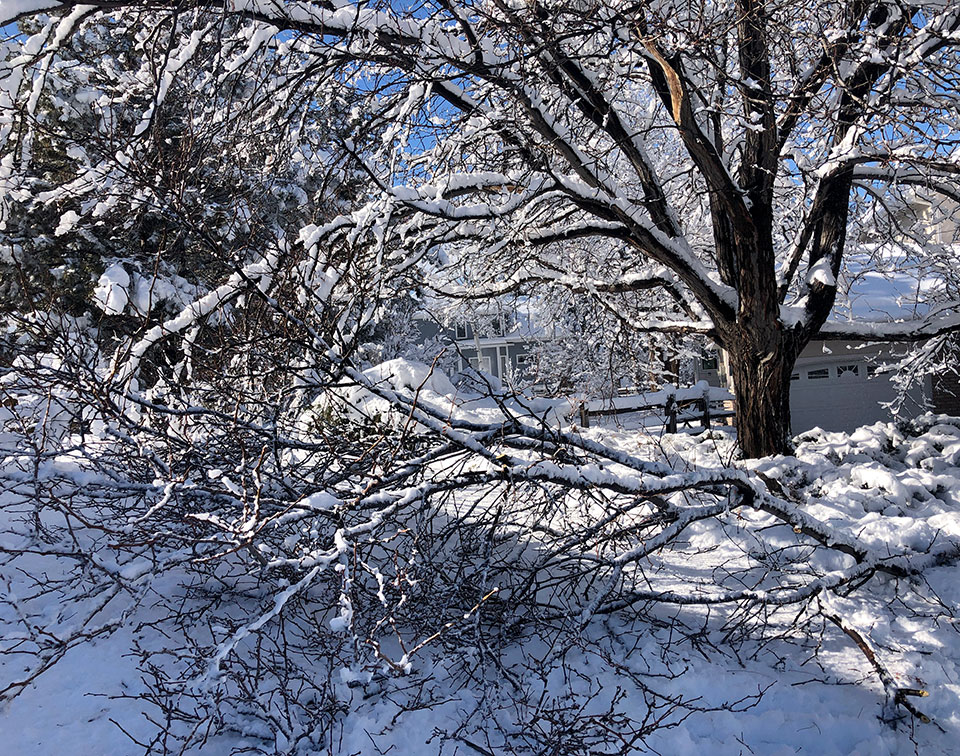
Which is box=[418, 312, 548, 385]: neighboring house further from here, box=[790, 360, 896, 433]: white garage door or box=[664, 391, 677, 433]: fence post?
box=[664, 391, 677, 433]: fence post

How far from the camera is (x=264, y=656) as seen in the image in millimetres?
4023

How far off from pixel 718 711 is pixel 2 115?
588 centimetres

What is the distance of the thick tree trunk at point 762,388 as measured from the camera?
21.6ft

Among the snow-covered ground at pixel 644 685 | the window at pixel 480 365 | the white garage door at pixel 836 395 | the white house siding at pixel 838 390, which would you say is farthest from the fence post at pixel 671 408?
the white garage door at pixel 836 395

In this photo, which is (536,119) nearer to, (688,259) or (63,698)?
(688,259)

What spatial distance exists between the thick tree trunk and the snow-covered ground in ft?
5.02

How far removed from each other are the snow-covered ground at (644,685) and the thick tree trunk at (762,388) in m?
1.53

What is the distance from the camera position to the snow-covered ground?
334 cm

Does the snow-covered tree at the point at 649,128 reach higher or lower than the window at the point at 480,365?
higher

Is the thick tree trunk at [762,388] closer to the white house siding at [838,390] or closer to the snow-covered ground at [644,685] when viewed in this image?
the snow-covered ground at [644,685]

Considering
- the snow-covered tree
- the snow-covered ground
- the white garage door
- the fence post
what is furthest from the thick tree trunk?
the white garage door

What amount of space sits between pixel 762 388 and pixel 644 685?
3.89 metres

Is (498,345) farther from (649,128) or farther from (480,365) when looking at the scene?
(480,365)

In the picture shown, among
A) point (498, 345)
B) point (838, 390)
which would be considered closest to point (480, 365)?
point (838, 390)
